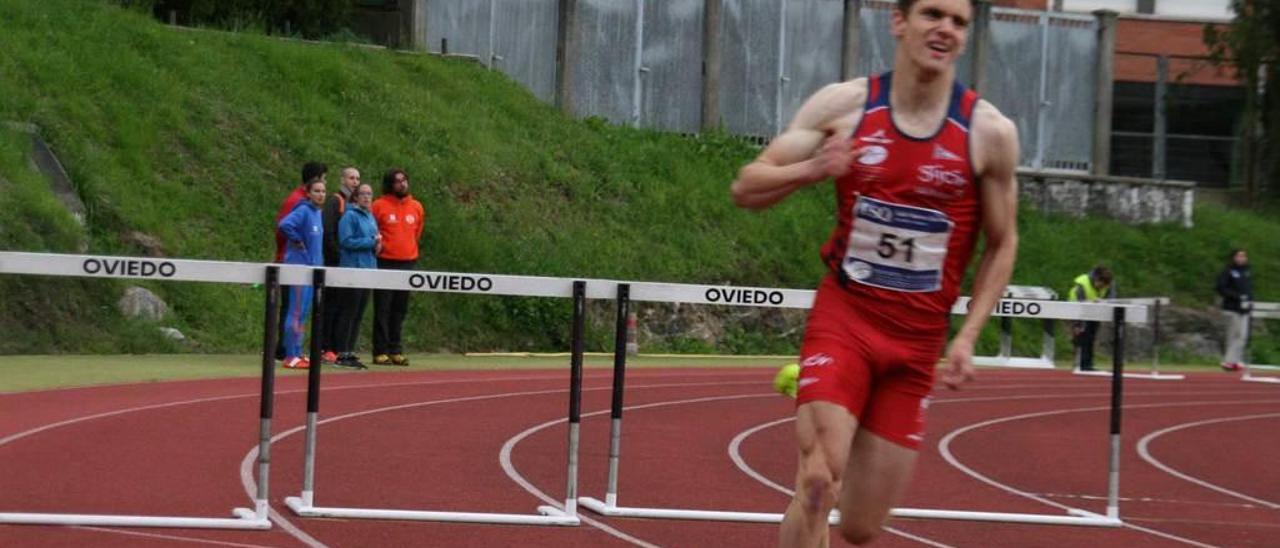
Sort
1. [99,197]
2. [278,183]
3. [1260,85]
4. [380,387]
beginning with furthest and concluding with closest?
[1260,85]
[278,183]
[99,197]
[380,387]

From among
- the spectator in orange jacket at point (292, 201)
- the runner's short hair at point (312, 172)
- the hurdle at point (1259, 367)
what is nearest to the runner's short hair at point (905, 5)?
the spectator in orange jacket at point (292, 201)

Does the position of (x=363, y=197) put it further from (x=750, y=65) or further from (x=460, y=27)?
(x=750, y=65)

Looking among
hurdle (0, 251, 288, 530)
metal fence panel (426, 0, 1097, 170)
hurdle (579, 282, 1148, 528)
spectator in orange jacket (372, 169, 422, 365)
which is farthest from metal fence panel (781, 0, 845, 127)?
hurdle (0, 251, 288, 530)

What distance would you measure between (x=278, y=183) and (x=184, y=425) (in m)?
10.4

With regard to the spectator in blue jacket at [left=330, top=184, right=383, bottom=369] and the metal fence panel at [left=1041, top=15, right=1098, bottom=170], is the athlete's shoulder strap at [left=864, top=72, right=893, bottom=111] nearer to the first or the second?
the spectator in blue jacket at [left=330, top=184, right=383, bottom=369]

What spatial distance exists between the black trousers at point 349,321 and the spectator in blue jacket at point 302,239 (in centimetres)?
42

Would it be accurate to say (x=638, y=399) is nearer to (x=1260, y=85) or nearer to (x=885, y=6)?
(x=885, y=6)

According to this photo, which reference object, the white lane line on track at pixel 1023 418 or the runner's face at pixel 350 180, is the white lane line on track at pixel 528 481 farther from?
the runner's face at pixel 350 180

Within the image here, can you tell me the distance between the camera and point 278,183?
22625mm

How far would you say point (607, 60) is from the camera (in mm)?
28672

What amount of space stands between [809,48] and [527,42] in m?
4.51

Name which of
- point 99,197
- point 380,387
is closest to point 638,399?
point 380,387

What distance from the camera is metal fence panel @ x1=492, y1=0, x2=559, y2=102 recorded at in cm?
2817

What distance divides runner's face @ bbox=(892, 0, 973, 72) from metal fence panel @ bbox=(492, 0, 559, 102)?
22.5 meters
